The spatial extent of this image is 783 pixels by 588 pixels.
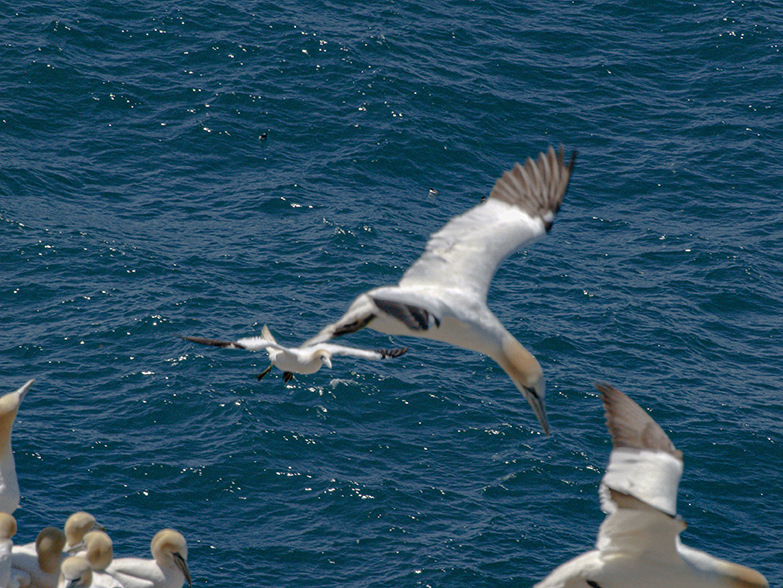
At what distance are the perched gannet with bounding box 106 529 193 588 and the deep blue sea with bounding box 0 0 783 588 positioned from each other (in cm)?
831

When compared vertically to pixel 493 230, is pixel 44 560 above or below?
below

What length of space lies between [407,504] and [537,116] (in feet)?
65.8

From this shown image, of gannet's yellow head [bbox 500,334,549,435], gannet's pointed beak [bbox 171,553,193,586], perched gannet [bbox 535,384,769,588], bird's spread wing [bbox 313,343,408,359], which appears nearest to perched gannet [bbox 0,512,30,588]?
gannet's pointed beak [bbox 171,553,193,586]

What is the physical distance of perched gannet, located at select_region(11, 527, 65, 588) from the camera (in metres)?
17.4

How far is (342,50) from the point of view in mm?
45688

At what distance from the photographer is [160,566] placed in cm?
1839

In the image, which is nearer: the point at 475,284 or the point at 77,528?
the point at 475,284

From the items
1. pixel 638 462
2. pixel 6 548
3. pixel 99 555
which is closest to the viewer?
pixel 638 462

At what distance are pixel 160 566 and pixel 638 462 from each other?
28.2ft

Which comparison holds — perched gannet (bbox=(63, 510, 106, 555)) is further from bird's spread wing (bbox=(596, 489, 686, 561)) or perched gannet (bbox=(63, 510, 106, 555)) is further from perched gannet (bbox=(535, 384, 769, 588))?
bird's spread wing (bbox=(596, 489, 686, 561))

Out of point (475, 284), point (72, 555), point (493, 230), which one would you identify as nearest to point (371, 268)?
point (72, 555)

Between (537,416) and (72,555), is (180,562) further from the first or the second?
(537,416)

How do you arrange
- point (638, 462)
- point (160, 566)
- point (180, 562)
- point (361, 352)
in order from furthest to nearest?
point (180, 562) → point (160, 566) → point (361, 352) → point (638, 462)

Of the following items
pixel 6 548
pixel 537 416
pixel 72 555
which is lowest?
pixel 72 555
